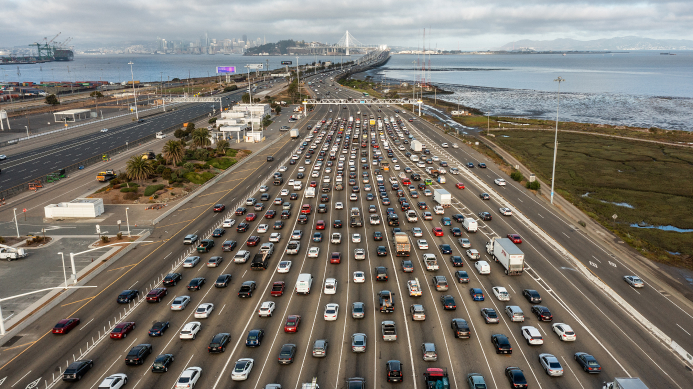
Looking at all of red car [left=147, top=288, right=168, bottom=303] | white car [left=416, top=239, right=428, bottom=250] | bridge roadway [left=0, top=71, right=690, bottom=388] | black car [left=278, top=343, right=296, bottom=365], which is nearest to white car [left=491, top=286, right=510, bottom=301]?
bridge roadway [left=0, top=71, right=690, bottom=388]

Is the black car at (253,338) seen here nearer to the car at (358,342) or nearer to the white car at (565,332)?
the car at (358,342)

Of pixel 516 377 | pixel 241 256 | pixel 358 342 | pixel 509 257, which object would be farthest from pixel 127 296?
pixel 509 257

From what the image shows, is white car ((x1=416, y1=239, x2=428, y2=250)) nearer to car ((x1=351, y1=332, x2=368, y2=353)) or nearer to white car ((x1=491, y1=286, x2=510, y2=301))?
white car ((x1=491, y1=286, x2=510, y2=301))

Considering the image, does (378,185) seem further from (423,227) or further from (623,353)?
(623,353)

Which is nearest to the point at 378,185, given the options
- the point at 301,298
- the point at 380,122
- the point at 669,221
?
the point at 301,298

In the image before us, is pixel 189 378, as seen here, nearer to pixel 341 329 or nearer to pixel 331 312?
pixel 341 329

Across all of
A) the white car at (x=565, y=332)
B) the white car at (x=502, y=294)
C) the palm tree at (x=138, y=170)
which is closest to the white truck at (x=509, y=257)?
the white car at (x=502, y=294)
